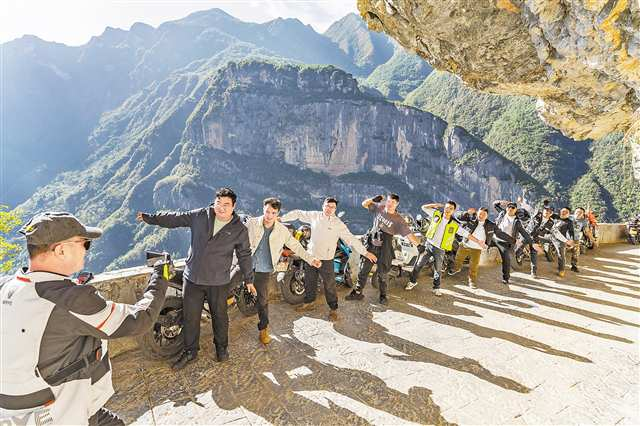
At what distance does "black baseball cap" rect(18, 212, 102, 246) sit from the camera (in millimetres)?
1430

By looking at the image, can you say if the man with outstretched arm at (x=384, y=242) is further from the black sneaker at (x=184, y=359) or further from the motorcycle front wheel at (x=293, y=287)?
the black sneaker at (x=184, y=359)

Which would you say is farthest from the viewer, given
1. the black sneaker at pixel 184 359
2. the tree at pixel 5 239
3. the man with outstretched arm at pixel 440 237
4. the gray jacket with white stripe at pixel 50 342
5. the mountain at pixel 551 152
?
the mountain at pixel 551 152

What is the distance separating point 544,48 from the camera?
17.8 ft

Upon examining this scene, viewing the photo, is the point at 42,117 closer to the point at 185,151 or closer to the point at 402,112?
the point at 185,151

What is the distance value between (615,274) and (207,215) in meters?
10.1

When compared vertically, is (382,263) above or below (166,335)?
above

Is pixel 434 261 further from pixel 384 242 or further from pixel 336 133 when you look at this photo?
pixel 336 133

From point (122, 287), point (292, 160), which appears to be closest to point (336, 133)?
point (292, 160)

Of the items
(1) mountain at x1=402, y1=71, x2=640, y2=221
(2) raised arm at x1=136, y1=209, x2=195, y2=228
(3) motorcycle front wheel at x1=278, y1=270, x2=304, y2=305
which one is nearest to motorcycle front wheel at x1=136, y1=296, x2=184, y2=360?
(2) raised arm at x1=136, y1=209, x2=195, y2=228

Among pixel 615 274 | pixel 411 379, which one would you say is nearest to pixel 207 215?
pixel 411 379

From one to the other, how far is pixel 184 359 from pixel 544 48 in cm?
713

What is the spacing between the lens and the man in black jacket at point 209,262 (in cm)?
336

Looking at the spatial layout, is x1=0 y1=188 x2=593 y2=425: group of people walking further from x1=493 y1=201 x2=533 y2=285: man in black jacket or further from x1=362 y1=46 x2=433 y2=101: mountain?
x1=362 y1=46 x2=433 y2=101: mountain

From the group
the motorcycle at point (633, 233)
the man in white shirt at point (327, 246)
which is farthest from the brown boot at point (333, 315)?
the motorcycle at point (633, 233)
